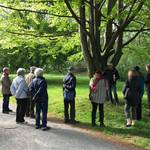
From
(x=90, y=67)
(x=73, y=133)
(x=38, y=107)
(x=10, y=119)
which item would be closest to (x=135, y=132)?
(x=73, y=133)

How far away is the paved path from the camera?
11977 millimetres

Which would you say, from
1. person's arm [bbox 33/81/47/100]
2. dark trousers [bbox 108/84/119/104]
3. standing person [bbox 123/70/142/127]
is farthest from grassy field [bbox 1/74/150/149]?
person's arm [bbox 33/81/47/100]

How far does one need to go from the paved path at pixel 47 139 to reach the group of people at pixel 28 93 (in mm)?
520

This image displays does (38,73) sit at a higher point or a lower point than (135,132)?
higher

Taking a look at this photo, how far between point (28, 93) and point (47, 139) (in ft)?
10.4

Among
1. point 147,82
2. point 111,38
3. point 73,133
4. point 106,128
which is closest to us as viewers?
point 73,133

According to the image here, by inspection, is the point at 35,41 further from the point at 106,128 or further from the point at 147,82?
the point at 106,128

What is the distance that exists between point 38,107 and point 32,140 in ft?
6.44

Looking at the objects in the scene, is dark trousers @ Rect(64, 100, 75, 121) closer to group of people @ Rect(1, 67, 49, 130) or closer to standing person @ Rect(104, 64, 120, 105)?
group of people @ Rect(1, 67, 49, 130)

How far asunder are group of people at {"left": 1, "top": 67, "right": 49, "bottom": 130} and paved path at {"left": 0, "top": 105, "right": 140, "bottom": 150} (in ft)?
1.71

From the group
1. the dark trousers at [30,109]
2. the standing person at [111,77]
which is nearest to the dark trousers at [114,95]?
the standing person at [111,77]

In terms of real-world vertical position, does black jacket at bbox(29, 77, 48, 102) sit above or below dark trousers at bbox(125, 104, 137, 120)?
above

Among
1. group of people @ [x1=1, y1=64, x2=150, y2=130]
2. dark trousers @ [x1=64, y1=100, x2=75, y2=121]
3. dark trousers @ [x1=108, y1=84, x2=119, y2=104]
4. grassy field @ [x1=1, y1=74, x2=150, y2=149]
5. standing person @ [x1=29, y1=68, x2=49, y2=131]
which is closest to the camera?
grassy field @ [x1=1, y1=74, x2=150, y2=149]

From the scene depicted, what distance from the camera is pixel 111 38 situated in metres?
20.2
